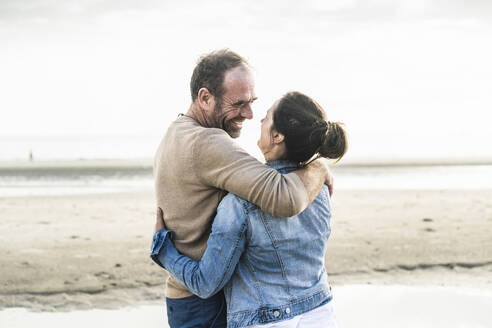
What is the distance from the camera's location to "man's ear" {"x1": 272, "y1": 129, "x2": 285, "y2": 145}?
221 cm

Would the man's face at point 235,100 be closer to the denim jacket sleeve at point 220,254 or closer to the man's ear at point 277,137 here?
the man's ear at point 277,137

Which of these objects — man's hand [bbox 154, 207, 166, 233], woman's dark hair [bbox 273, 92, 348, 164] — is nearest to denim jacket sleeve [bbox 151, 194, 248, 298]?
man's hand [bbox 154, 207, 166, 233]

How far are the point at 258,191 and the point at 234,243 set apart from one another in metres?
0.22

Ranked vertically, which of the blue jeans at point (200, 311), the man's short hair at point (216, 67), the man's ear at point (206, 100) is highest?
the man's short hair at point (216, 67)

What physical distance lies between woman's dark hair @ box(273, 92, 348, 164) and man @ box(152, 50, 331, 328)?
114 millimetres

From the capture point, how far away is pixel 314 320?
2.22 metres

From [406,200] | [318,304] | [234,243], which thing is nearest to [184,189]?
[234,243]

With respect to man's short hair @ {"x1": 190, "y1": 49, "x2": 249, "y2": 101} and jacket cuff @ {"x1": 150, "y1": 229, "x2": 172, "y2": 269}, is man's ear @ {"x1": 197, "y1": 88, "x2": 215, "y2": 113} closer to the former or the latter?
man's short hair @ {"x1": 190, "y1": 49, "x2": 249, "y2": 101}

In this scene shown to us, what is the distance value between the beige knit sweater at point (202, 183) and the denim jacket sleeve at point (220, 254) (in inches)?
3.0

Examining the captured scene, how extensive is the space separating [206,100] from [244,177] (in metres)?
0.69

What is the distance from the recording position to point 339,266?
6.64 metres

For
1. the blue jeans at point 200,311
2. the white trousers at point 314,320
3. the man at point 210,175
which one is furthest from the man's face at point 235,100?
the white trousers at point 314,320

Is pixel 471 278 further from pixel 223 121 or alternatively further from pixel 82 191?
pixel 82 191

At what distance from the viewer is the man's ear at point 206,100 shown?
2.60 m
